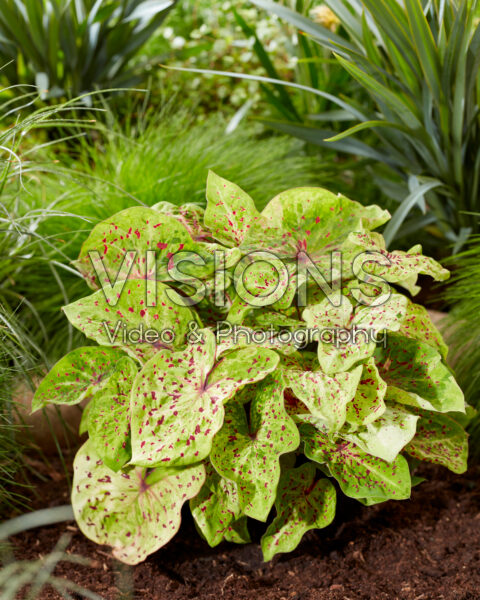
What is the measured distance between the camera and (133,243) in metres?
0.86

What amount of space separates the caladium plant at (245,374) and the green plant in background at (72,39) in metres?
1.16

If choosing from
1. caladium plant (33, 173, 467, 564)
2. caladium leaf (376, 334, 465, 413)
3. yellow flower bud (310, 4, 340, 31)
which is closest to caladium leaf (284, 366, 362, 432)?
caladium plant (33, 173, 467, 564)

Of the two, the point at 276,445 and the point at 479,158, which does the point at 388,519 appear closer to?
the point at 276,445

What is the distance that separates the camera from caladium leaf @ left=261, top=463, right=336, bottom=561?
83 cm

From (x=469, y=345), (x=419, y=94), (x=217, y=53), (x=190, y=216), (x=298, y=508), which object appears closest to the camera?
(x=298, y=508)

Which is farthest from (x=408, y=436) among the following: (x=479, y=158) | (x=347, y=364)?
(x=479, y=158)

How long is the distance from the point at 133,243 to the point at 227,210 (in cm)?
16

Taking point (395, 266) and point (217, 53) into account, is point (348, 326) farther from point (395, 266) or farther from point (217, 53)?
point (217, 53)

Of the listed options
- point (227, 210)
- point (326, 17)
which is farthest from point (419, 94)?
point (227, 210)

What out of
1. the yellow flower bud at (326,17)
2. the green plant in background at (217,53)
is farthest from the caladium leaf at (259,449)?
the green plant in background at (217,53)

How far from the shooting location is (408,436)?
0.77 meters

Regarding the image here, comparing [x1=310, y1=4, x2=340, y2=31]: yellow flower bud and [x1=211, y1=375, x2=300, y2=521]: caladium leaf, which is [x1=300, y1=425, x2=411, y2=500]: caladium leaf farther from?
[x1=310, y1=4, x2=340, y2=31]: yellow flower bud

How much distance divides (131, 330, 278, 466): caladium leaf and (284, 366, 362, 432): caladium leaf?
0.06 metres

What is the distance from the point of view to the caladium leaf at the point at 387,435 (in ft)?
2.51
